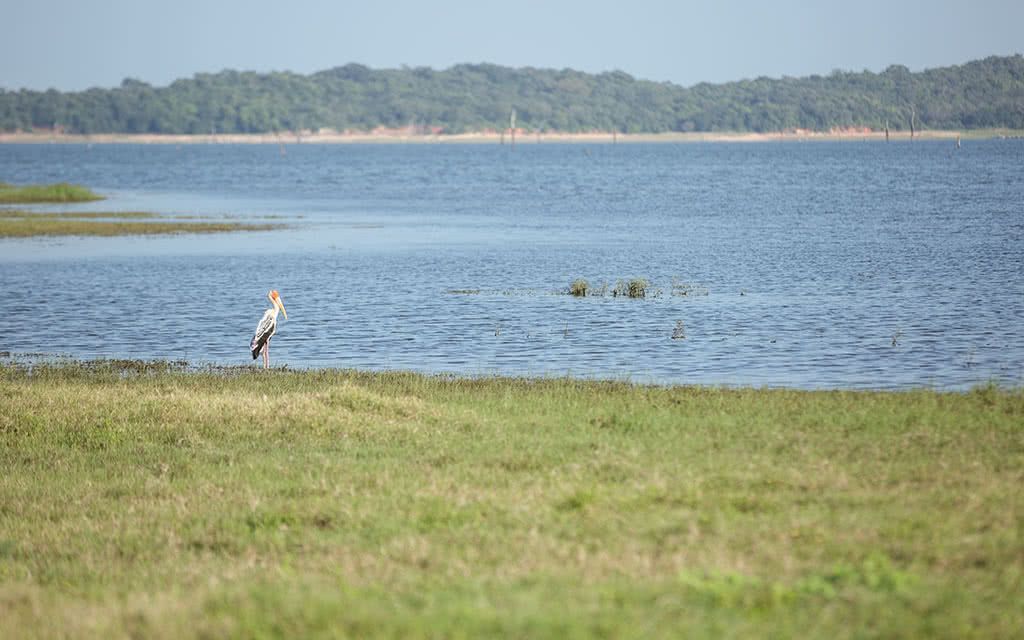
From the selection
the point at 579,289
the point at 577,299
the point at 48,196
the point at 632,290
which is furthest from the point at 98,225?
the point at 632,290

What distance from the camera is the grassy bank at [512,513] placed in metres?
8.29

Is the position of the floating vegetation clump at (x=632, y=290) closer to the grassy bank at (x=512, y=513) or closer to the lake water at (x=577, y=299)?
the lake water at (x=577, y=299)

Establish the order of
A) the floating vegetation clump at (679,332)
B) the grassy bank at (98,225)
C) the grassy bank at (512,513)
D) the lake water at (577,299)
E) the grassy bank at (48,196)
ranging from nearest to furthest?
the grassy bank at (512,513) < the lake water at (577,299) < the floating vegetation clump at (679,332) < the grassy bank at (98,225) < the grassy bank at (48,196)

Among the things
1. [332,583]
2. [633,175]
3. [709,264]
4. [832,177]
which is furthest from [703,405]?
[633,175]

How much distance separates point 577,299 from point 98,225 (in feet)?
115

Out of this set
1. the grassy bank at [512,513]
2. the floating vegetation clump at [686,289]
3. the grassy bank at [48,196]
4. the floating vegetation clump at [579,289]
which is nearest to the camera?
the grassy bank at [512,513]

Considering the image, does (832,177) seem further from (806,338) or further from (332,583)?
(332,583)

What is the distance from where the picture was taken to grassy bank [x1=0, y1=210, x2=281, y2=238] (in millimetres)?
57938

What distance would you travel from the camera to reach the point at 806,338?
26266 mm

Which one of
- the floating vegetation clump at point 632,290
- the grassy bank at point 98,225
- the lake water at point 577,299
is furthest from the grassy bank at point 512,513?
the grassy bank at point 98,225

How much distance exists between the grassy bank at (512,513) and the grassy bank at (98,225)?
1624 inches

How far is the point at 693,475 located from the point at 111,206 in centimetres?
7343

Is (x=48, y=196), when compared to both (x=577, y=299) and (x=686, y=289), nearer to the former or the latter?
(x=577, y=299)

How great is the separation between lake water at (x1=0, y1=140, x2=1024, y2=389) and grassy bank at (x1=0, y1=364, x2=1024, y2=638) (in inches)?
231
